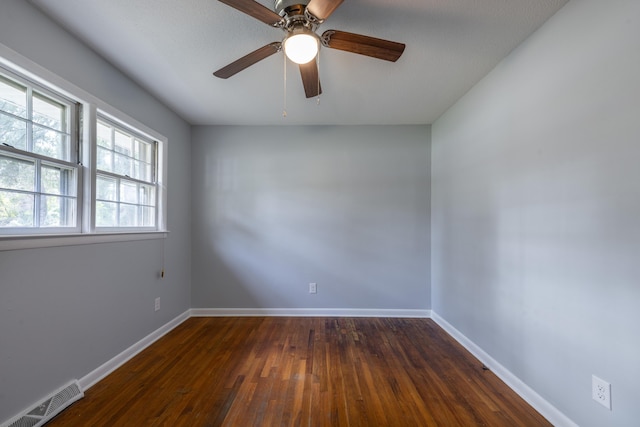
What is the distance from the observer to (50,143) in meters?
1.71

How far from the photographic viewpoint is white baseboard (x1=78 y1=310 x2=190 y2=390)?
1.87m

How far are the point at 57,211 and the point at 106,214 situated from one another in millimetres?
387

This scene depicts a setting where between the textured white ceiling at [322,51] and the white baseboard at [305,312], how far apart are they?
2.34 meters

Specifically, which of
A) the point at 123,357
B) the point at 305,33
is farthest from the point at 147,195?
the point at 305,33

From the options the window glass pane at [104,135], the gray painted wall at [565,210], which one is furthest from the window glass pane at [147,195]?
the gray painted wall at [565,210]

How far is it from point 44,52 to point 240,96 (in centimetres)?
133

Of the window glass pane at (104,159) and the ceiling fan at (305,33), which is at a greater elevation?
the ceiling fan at (305,33)

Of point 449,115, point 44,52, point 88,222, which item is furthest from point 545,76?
point 88,222

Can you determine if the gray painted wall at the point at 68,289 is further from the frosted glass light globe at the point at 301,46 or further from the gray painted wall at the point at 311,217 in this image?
the frosted glass light globe at the point at 301,46

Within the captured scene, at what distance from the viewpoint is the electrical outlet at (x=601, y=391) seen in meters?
1.28

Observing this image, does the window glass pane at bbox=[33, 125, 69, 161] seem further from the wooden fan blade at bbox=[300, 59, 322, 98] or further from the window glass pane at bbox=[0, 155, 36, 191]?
the wooden fan blade at bbox=[300, 59, 322, 98]

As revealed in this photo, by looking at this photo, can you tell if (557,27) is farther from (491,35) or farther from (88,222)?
(88,222)

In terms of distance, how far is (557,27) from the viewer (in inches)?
61.2

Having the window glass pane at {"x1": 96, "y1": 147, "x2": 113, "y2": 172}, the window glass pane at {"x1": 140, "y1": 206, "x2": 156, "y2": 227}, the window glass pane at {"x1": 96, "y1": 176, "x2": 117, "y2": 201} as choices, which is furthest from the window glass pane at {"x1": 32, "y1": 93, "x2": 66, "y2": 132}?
the window glass pane at {"x1": 140, "y1": 206, "x2": 156, "y2": 227}
